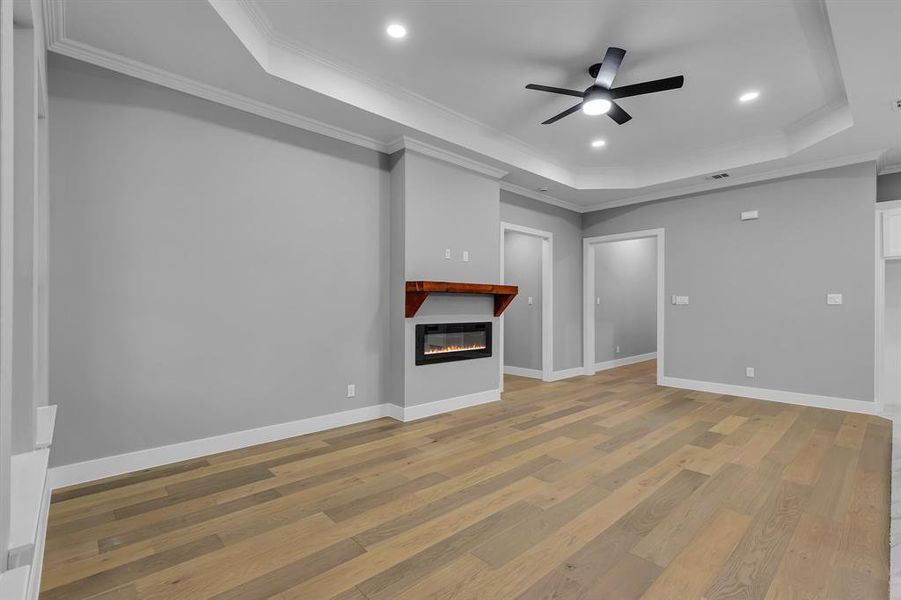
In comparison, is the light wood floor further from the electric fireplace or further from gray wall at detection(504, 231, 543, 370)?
gray wall at detection(504, 231, 543, 370)

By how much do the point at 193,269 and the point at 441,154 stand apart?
2566 millimetres

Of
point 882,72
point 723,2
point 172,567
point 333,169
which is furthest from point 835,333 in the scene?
point 172,567

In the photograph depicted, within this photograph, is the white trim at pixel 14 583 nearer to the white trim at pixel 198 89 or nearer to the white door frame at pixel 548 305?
the white trim at pixel 198 89

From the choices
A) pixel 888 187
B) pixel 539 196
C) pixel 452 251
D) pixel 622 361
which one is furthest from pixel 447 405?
pixel 888 187

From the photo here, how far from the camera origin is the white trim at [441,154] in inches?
164

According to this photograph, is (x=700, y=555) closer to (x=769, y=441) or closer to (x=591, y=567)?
(x=591, y=567)

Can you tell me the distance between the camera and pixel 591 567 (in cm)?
191

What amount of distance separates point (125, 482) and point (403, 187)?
10.3 feet

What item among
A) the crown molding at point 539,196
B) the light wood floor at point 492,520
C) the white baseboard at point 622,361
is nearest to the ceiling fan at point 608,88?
the crown molding at point 539,196

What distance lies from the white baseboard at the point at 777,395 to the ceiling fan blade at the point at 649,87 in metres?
4.02

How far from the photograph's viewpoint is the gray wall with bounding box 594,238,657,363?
7.54m

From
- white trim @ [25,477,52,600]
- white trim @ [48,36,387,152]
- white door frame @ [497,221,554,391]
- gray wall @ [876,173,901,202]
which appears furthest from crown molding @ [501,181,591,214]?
white trim @ [25,477,52,600]

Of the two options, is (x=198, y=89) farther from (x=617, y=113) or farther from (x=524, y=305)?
(x=524, y=305)

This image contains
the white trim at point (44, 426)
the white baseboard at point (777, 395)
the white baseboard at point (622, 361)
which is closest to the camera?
the white trim at point (44, 426)
